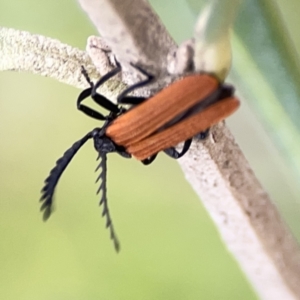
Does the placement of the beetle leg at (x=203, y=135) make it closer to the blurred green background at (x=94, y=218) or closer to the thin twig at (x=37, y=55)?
the thin twig at (x=37, y=55)

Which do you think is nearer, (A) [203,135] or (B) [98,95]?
(A) [203,135]

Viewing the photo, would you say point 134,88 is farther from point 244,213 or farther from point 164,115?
point 244,213

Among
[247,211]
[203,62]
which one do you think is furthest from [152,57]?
[247,211]

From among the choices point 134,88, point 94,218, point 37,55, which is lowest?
point 94,218

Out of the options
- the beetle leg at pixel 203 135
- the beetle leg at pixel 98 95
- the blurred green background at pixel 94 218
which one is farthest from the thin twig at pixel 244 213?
Answer: the blurred green background at pixel 94 218

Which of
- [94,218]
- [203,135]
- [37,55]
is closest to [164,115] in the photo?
[203,135]

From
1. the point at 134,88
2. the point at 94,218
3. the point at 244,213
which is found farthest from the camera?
the point at 94,218

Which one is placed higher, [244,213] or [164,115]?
[164,115]

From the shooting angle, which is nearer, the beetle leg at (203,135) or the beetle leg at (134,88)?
the beetle leg at (134,88)
